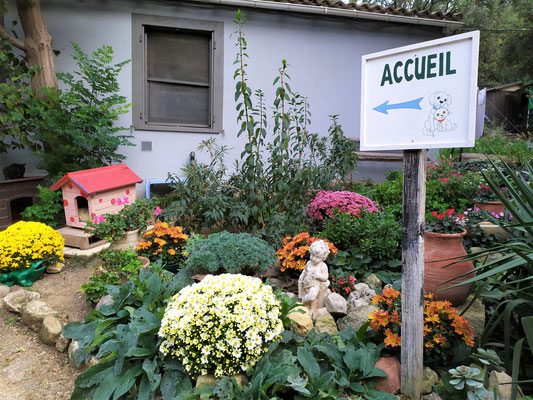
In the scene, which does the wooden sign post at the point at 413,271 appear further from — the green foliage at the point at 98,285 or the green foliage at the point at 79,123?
the green foliage at the point at 79,123

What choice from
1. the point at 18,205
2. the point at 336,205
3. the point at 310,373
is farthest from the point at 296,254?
the point at 18,205

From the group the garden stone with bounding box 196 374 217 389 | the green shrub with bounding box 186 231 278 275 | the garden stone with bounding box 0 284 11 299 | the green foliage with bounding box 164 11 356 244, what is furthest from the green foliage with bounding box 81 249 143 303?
the garden stone with bounding box 196 374 217 389

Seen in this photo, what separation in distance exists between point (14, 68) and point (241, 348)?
4.82 m

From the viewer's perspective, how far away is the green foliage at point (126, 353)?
2.27 m

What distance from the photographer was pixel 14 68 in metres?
4.86

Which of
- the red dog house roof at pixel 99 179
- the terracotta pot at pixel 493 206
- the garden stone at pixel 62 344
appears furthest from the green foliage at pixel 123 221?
the terracotta pot at pixel 493 206

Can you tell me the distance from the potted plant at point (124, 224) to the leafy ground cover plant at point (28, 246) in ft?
1.35

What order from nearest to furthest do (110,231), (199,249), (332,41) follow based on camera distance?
(199,249) < (110,231) < (332,41)

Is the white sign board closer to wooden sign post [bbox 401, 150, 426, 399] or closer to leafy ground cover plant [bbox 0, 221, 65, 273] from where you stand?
wooden sign post [bbox 401, 150, 426, 399]

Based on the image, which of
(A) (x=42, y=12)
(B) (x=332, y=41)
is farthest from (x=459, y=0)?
(A) (x=42, y=12)

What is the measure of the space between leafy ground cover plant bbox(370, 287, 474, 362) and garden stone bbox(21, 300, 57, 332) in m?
2.66

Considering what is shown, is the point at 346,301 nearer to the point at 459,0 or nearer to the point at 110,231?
the point at 110,231

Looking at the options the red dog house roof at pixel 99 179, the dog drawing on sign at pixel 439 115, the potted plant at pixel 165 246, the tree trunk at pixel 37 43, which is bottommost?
the potted plant at pixel 165 246

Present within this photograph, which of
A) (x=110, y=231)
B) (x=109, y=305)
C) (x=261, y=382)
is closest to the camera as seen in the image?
(x=261, y=382)
